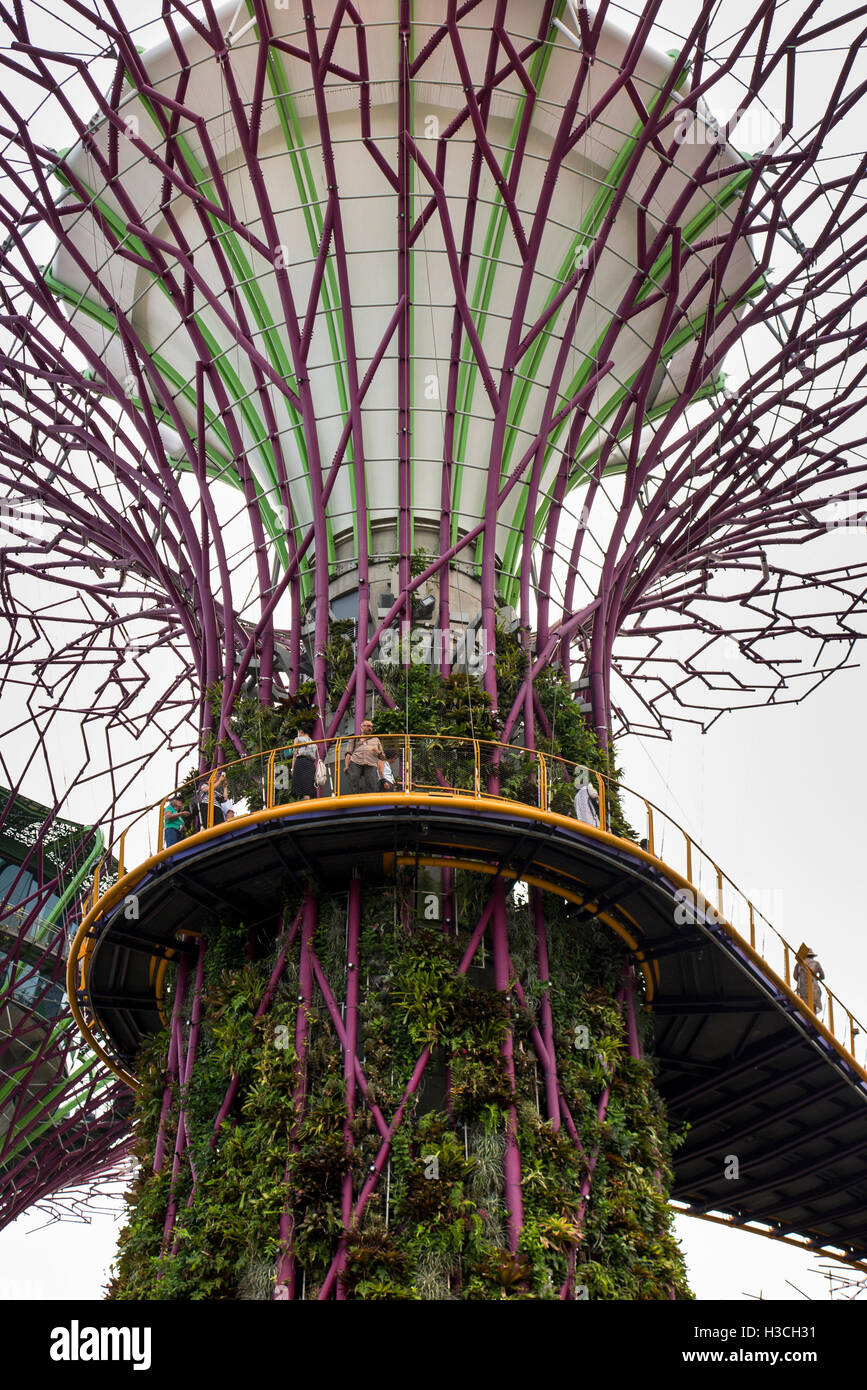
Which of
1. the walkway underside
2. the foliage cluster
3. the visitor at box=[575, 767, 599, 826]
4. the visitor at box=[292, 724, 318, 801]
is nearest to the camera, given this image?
the foliage cluster

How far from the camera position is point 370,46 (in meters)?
27.7

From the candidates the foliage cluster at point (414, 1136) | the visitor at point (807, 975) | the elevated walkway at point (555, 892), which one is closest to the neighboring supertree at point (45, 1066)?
the elevated walkway at point (555, 892)

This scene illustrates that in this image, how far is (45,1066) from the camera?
50000 millimetres

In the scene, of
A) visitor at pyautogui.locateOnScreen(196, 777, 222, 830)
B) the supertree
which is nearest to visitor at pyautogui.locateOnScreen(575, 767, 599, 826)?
the supertree

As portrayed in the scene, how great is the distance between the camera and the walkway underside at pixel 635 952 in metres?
23.5

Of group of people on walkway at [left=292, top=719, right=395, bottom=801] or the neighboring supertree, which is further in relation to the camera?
the neighboring supertree

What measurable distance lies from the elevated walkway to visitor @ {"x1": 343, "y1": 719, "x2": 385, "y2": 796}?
0.29 metres

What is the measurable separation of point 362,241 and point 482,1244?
1862cm

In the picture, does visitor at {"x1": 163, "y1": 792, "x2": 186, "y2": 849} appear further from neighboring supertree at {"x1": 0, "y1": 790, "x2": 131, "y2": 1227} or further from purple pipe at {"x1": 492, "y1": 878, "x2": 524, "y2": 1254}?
neighboring supertree at {"x1": 0, "y1": 790, "x2": 131, "y2": 1227}

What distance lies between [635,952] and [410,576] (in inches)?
315

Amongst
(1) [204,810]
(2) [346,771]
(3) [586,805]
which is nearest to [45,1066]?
(1) [204,810]

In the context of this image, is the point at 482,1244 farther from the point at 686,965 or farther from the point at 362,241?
the point at 362,241

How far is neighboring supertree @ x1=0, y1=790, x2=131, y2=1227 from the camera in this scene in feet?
137
